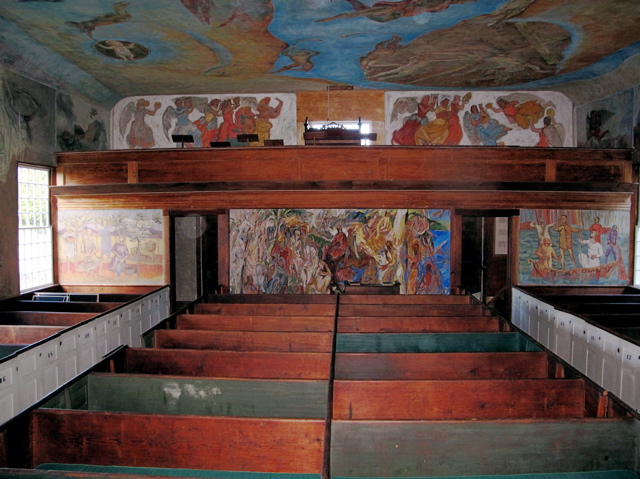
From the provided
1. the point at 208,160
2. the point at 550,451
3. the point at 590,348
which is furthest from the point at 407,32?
the point at 550,451

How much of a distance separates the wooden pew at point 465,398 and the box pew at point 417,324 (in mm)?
2133

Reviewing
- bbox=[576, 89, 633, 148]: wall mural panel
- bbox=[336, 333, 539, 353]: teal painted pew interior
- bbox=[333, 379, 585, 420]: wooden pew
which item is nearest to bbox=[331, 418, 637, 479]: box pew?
bbox=[333, 379, 585, 420]: wooden pew

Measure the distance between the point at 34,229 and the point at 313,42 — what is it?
6.61 meters

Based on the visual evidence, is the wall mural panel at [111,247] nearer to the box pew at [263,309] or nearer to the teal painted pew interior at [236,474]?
the box pew at [263,309]

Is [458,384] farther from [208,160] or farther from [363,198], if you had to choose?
[208,160]

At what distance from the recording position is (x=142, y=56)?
8781 millimetres

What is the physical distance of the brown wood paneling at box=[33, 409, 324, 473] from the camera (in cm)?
311

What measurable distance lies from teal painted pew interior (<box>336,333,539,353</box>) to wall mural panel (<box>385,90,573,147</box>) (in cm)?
687

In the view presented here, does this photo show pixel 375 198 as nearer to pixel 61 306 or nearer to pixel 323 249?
pixel 323 249

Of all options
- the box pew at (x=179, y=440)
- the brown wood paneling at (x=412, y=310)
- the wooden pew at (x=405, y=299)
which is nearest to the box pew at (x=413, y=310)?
the brown wood paneling at (x=412, y=310)

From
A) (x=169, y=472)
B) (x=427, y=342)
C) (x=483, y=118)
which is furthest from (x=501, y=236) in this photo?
(x=169, y=472)

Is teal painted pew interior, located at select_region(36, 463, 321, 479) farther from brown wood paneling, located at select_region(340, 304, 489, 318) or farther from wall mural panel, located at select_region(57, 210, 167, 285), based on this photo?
wall mural panel, located at select_region(57, 210, 167, 285)

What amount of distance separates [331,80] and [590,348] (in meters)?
7.87

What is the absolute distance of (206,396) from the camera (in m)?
3.88
